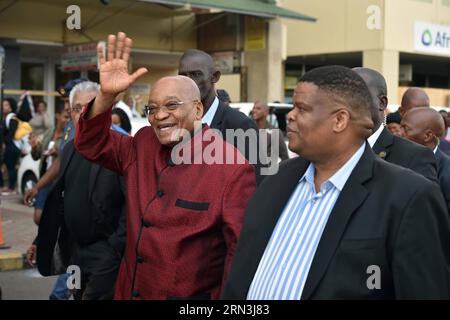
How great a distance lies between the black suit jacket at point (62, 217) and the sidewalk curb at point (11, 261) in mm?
4331

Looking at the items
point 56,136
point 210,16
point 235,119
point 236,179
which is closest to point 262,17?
point 210,16

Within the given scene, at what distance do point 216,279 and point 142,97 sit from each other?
1531cm

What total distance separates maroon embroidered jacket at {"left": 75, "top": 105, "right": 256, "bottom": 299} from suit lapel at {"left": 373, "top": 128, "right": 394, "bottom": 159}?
3.16 feet

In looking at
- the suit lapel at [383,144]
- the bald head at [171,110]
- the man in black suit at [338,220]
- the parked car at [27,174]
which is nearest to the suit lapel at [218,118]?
the suit lapel at [383,144]

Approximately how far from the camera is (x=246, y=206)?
10.5ft

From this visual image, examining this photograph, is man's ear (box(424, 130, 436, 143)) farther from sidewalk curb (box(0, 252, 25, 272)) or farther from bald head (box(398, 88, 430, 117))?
sidewalk curb (box(0, 252, 25, 272))

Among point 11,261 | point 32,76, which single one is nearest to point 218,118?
point 11,261

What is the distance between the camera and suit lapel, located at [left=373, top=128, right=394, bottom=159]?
4062mm

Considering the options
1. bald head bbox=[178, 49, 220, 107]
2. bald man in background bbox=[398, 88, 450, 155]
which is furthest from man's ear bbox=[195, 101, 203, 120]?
bald man in background bbox=[398, 88, 450, 155]

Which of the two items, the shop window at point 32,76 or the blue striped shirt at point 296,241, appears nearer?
the blue striped shirt at point 296,241

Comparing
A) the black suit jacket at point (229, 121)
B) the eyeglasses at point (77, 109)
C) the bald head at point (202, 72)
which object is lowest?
the black suit jacket at point (229, 121)

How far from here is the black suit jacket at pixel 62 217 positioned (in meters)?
4.36

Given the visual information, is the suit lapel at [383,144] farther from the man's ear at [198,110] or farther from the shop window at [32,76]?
the shop window at [32,76]

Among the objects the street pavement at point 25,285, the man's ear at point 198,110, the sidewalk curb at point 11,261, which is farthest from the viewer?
the sidewalk curb at point 11,261
